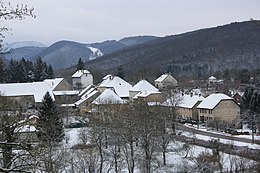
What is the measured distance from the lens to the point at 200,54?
13425 centimetres

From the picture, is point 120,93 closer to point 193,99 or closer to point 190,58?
point 193,99

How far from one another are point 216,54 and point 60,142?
359 ft

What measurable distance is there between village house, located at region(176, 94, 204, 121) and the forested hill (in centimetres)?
6516

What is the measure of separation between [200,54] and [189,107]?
300 feet

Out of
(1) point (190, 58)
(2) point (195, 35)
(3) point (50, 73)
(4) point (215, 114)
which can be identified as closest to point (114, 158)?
(4) point (215, 114)

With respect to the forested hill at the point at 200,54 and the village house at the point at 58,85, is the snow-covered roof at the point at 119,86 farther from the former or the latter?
the forested hill at the point at 200,54

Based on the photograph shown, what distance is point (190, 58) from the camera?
132625 millimetres

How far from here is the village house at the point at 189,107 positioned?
45250mm

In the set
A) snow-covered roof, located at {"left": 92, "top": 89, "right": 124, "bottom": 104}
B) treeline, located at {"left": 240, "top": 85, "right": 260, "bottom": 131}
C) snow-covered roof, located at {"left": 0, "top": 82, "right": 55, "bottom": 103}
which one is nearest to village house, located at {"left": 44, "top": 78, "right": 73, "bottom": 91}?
snow-covered roof, located at {"left": 0, "top": 82, "right": 55, "bottom": 103}

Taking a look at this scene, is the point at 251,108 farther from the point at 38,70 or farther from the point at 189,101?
the point at 38,70

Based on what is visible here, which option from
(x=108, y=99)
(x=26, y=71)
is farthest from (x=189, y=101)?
(x=26, y=71)

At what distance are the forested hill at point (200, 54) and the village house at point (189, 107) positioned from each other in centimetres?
6516

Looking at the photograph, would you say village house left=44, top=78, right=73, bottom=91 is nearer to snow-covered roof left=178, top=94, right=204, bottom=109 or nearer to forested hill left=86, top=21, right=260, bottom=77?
snow-covered roof left=178, top=94, right=204, bottom=109

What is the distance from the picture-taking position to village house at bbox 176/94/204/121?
45.2 m
